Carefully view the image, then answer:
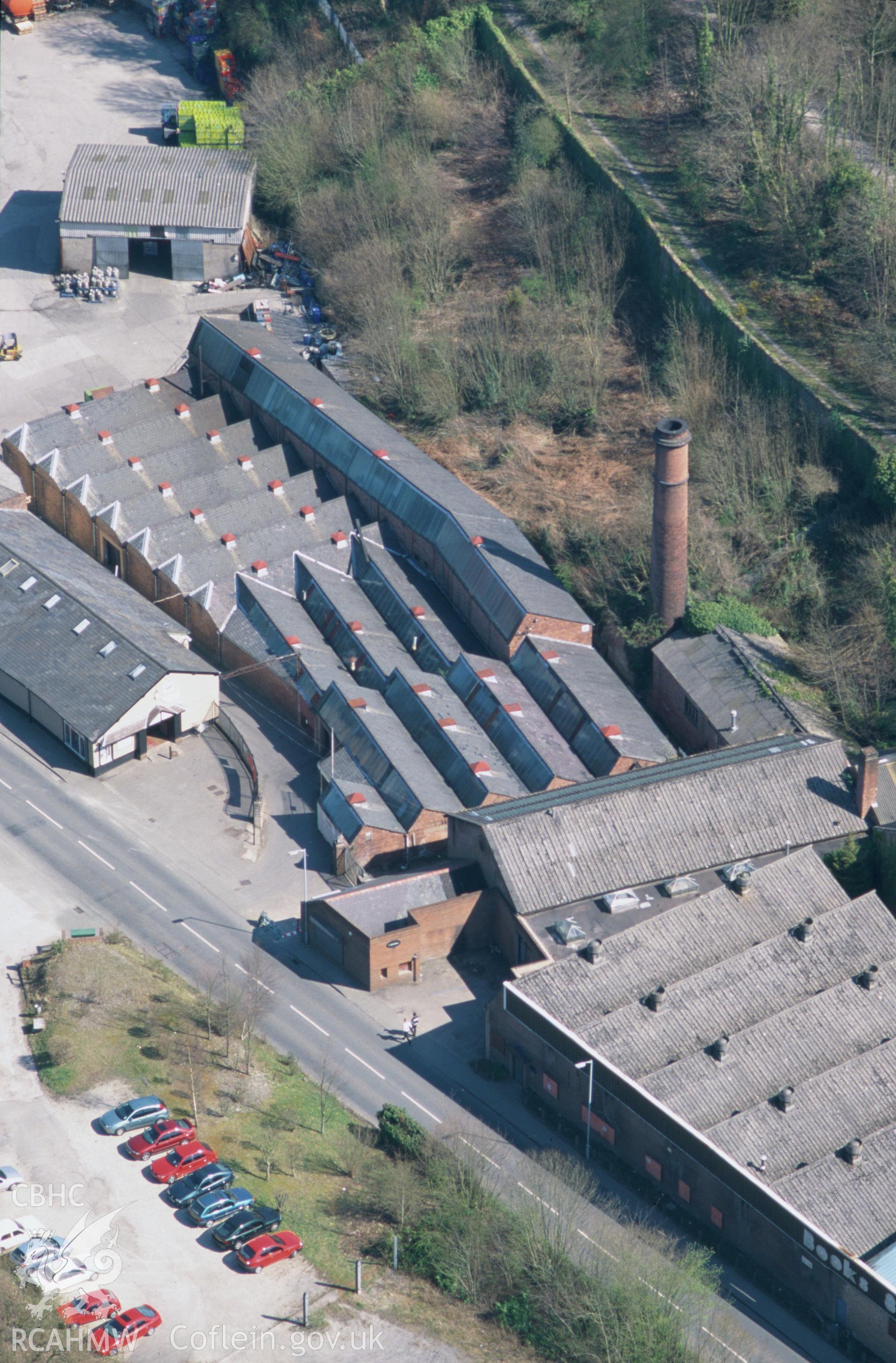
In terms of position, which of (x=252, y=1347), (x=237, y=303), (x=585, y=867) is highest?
(x=237, y=303)

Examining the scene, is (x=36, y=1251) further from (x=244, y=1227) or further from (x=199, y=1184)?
(x=244, y=1227)

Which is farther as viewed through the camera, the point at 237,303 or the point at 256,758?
the point at 237,303

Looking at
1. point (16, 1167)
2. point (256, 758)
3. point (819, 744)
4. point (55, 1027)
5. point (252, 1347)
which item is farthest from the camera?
point (256, 758)

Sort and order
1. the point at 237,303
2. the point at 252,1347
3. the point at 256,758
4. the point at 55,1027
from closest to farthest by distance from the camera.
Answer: the point at 252,1347
the point at 55,1027
the point at 256,758
the point at 237,303

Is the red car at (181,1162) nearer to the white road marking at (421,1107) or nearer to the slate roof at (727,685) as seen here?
the white road marking at (421,1107)

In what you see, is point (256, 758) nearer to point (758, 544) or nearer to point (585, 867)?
point (585, 867)

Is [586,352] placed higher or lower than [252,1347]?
higher

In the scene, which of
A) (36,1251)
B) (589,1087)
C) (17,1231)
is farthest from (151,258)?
(36,1251)

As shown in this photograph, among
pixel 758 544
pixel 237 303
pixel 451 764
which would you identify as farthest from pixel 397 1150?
pixel 237 303
